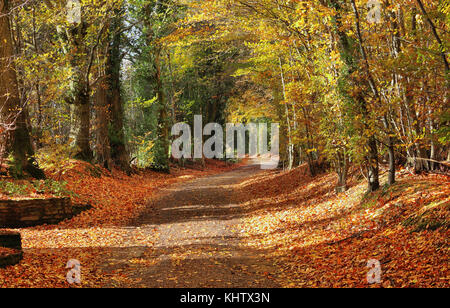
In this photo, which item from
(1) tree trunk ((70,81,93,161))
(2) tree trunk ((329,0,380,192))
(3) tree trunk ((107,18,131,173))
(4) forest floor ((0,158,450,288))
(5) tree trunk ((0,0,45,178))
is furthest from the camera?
(3) tree trunk ((107,18,131,173))

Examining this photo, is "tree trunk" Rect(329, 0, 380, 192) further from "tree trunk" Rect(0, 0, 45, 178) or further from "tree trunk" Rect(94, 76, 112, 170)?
"tree trunk" Rect(94, 76, 112, 170)

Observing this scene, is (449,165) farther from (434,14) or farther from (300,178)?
(300,178)

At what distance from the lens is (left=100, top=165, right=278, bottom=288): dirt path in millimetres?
5945

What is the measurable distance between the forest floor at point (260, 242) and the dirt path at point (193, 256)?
19 mm

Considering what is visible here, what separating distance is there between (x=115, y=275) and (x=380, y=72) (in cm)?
639

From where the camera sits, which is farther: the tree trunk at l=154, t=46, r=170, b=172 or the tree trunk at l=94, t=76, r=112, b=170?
the tree trunk at l=154, t=46, r=170, b=172

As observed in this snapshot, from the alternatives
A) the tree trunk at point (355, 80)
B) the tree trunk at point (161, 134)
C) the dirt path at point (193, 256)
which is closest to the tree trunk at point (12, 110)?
the dirt path at point (193, 256)

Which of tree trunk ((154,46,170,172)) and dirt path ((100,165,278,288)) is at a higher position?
tree trunk ((154,46,170,172))

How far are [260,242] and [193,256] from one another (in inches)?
71.8

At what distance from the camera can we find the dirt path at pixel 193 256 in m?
5.95

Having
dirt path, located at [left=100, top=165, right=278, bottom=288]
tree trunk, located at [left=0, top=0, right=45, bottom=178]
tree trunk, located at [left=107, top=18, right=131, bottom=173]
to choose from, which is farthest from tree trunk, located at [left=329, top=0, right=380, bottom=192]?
tree trunk, located at [left=107, top=18, right=131, bottom=173]

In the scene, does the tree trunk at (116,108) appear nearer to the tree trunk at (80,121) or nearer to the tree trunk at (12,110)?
the tree trunk at (80,121)

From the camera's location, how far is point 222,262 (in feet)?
22.5

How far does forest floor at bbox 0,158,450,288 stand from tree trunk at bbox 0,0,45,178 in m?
1.84
